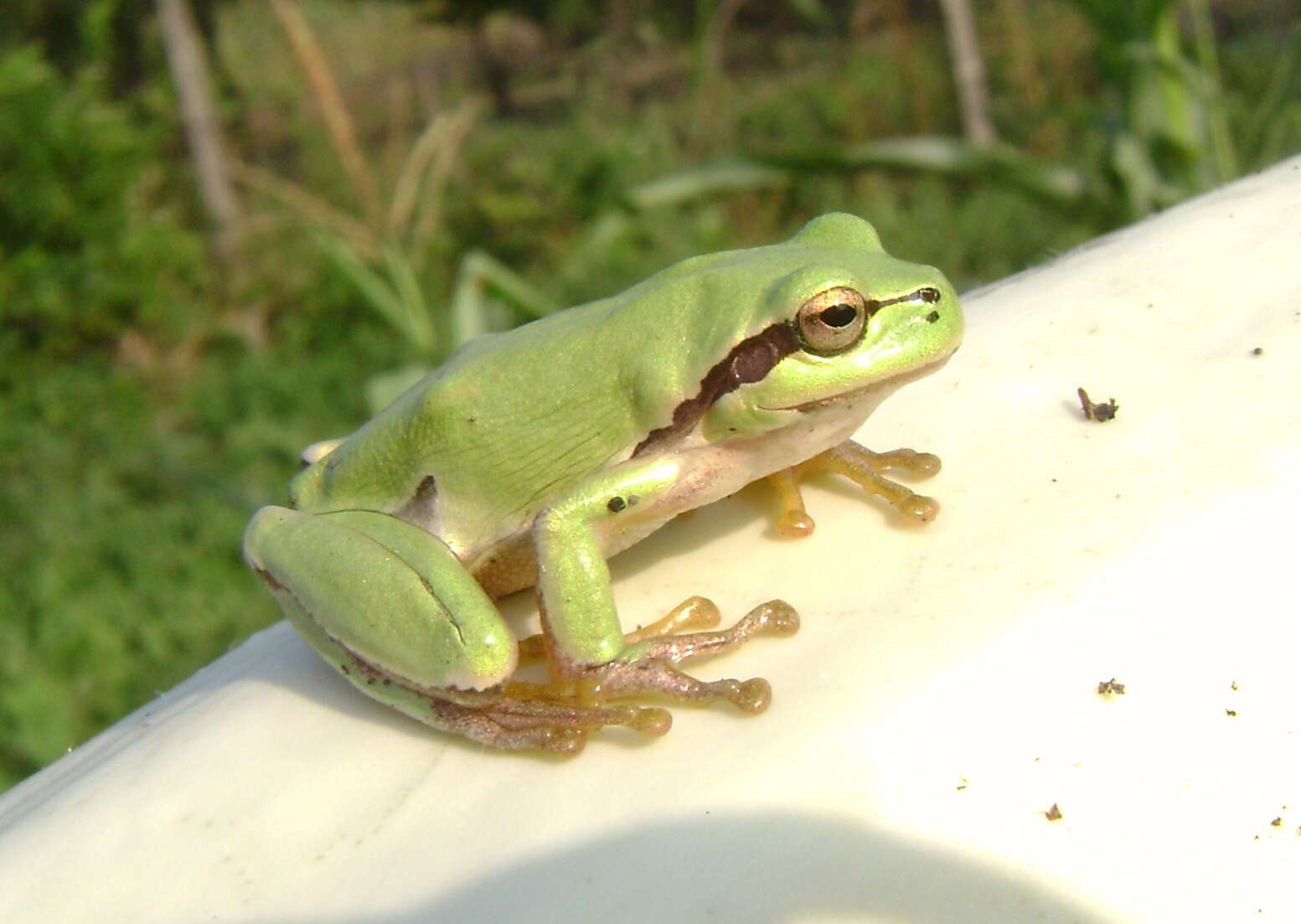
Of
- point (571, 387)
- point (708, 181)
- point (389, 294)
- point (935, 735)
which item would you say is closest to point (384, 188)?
point (389, 294)

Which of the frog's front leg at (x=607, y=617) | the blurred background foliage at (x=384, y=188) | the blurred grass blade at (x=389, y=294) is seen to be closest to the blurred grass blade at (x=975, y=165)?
the blurred background foliage at (x=384, y=188)

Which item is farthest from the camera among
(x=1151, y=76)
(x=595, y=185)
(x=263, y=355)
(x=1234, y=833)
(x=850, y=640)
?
(x=595, y=185)

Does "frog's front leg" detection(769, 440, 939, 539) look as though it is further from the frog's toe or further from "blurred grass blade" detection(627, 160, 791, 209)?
"blurred grass blade" detection(627, 160, 791, 209)

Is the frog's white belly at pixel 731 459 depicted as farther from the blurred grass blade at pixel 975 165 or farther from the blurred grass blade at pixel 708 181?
the blurred grass blade at pixel 708 181

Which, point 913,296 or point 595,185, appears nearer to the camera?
point 913,296

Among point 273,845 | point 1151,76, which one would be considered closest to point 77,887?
point 273,845

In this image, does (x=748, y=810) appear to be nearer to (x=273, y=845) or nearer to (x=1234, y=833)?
(x=1234, y=833)

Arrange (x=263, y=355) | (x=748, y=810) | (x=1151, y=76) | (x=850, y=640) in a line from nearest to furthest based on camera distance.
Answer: (x=748, y=810) < (x=850, y=640) < (x=1151, y=76) < (x=263, y=355)
